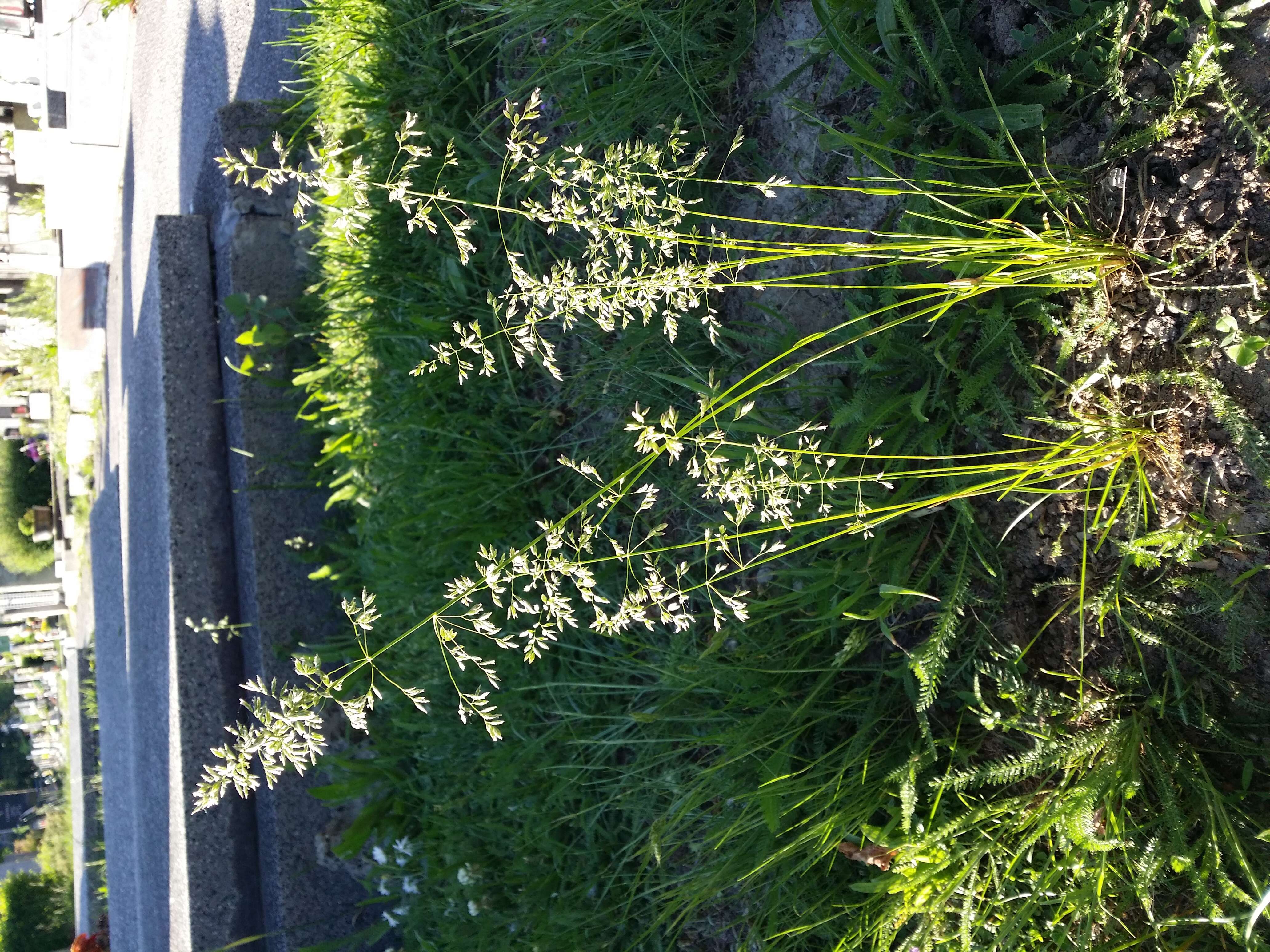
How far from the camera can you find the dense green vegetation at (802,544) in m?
1.91

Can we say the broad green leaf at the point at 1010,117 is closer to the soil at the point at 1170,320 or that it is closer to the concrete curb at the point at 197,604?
the soil at the point at 1170,320

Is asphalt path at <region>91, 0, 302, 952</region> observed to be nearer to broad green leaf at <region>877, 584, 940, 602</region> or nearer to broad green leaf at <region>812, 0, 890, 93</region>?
broad green leaf at <region>812, 0, 890, 93</region>

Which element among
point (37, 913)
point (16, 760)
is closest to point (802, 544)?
point (37, 913)

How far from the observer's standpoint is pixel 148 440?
4082mm

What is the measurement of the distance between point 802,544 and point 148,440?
3180 millimetres

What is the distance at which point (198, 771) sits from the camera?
11.8 feet

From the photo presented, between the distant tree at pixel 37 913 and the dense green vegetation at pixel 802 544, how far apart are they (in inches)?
326

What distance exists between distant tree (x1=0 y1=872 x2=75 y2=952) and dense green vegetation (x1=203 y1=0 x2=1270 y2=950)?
8283 millimetres

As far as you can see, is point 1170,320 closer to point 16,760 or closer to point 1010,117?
point 1010,117

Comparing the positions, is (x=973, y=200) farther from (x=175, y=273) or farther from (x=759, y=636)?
(x=175, y=273)

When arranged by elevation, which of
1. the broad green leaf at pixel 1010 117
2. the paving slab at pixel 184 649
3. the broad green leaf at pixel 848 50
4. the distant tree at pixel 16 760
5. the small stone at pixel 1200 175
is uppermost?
the broad green leaf at pixel 848 50

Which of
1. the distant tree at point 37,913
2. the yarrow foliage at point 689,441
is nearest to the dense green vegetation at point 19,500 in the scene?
the distant tree at point 37,913

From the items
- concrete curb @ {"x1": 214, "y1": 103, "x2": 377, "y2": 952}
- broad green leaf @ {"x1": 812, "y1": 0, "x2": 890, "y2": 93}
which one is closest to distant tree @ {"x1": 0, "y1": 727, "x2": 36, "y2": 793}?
concrete curb @ {"x1": 214, "y1": 103, "x2": 377, "y2": 952}

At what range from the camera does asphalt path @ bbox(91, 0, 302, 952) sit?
389 cm
